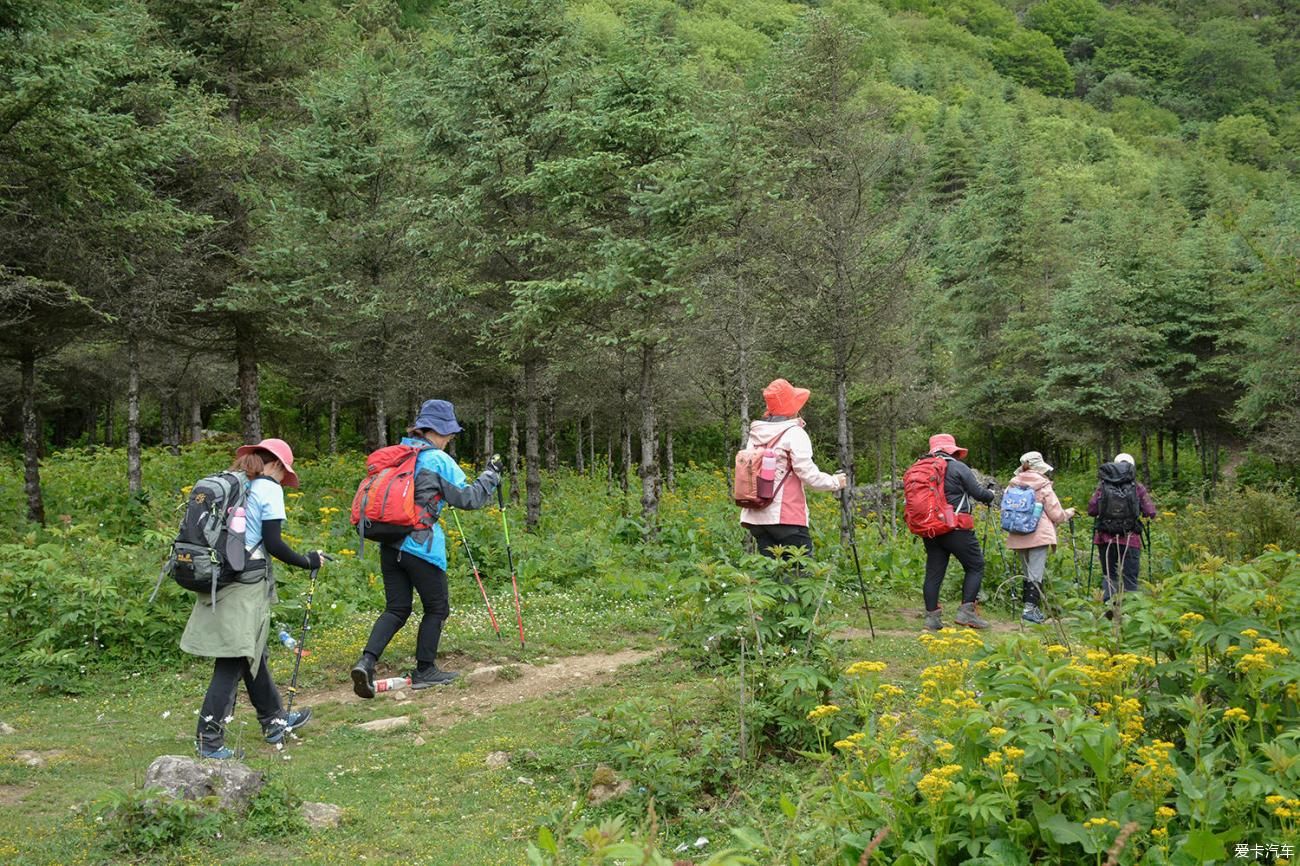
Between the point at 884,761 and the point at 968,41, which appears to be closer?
the point at 884,761

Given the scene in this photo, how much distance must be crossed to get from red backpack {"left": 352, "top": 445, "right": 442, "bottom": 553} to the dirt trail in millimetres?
1328

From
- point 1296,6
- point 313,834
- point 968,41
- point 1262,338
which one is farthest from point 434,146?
point 1296,6

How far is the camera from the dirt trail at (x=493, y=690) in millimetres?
7223

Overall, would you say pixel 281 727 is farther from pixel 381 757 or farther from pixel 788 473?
pixel 788 473

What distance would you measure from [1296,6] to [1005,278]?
588 ft

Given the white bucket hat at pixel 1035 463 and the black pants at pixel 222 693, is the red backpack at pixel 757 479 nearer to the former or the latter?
the black pants at pixel 222 693

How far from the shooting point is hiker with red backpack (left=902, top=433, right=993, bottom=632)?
8.98 meters

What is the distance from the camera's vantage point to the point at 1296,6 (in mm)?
167500

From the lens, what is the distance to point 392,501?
23.3 ft

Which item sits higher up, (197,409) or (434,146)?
(434,146)

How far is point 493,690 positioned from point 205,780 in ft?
10.0

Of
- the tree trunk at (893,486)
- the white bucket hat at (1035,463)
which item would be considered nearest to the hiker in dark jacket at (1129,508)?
the white bucket hat at (1035,463)

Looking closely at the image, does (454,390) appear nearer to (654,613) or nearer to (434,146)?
(434,146)

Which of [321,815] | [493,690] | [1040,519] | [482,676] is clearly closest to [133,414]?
[482,676]
